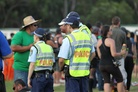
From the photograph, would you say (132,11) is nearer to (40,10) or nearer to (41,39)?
(40,10)

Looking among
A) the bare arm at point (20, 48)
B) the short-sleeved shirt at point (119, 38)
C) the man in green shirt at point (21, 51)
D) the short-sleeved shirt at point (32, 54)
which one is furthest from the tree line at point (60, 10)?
the short-sleeved shirt at point (32, 54)

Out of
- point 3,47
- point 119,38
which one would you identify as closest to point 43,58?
point 3,47

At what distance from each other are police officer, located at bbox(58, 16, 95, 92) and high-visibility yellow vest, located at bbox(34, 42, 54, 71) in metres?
1.33

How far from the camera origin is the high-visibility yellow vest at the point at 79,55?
8.77 metres

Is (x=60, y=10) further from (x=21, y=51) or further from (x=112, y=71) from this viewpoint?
(x=21, y=51)

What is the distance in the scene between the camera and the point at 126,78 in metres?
14.4

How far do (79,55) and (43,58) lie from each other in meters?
1.56

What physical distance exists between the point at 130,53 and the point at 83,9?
175 ft

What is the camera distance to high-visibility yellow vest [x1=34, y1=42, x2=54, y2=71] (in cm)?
1018

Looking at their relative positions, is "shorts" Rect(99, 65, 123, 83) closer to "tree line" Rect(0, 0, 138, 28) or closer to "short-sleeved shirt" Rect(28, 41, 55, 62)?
"short-sleeved shirt" Rect(28, 41, 55, 62)

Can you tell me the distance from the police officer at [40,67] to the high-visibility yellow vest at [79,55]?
1434 mm

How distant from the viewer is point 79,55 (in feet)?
29.0

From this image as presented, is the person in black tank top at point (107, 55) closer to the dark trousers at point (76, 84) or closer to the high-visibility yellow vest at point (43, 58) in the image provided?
the high-visibility yellow vest at point (43, 58)

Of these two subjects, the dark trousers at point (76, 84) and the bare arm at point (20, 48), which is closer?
the dark trousers at point (76, 84)
